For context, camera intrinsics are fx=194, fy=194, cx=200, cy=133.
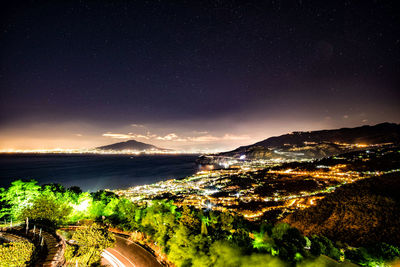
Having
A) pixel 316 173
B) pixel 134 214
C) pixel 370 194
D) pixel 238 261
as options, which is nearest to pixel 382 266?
pixel 238 261

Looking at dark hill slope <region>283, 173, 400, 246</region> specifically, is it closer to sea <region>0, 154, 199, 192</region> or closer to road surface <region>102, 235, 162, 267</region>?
road surface <region>102, 235, 162, 267</region>

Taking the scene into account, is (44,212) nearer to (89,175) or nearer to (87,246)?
(87,246)

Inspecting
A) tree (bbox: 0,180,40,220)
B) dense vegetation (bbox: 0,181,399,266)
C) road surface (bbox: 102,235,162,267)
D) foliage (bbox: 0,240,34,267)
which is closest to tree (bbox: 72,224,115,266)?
dense vegetation (bbox: 0,181,399,266)

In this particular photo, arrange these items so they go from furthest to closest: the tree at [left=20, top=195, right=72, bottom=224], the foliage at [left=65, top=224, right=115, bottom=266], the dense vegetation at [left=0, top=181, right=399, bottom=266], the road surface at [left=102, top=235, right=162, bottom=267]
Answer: the tree at [left=20, top=195, right=72, bottom=224] < the road surface at [left=102, top=235, right=162, bottom=267] < the dense vegetation at [left=0, top=181, right=399, bottom=266] < the foliage at [left=65, top=224, right=115, bottom=266]

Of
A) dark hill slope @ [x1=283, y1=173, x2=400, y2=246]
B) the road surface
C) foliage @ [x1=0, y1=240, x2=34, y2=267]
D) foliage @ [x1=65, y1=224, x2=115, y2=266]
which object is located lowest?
Answer: dark hill slope @ [x1=283, y1=173, x2=400, y2=246]

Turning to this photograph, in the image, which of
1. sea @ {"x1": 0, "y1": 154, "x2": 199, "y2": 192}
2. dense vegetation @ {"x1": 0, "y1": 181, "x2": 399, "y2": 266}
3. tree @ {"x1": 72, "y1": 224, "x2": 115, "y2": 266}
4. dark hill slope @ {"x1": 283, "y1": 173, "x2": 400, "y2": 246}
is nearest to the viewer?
tree @ {"x1": 72, "y1": 224, "x2": 115, "y2": 266}

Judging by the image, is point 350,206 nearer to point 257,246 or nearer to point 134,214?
point 257,246
